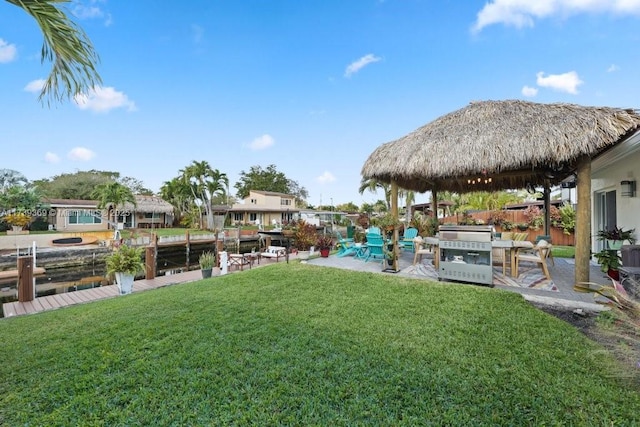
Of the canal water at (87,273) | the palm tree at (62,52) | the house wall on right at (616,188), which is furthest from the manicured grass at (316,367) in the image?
the canal water at (87,273)

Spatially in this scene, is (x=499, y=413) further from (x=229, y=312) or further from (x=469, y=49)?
(x=469, y=49)

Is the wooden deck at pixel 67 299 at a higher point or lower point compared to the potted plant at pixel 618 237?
lower

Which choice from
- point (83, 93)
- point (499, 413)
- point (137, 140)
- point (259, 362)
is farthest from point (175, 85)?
point (499, 413)

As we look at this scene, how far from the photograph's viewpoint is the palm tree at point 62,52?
5.64 feet

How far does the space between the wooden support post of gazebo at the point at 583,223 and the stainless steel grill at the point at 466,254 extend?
1.39 metres

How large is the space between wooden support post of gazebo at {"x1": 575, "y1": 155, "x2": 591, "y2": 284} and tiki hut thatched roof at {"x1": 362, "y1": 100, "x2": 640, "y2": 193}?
303mm

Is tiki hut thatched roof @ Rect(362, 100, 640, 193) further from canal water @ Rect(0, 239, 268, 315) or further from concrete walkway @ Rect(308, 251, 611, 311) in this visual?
canal water @ Rect(0, 239, 268, 315)

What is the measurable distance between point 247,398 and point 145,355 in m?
1.47

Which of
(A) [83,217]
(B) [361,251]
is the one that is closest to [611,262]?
(B) [361,251]

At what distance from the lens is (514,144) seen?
18.5 feet

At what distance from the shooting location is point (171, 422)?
79.0 inches

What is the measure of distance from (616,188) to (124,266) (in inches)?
476

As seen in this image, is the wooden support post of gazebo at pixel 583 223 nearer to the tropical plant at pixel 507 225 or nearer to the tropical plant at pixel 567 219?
the tropical plant at pixel 567 219

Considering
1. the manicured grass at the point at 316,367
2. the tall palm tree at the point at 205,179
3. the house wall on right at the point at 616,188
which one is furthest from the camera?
the tall palm tree at the point at 205,179
